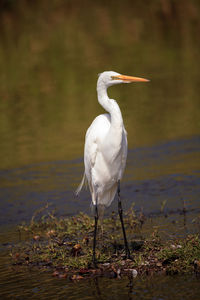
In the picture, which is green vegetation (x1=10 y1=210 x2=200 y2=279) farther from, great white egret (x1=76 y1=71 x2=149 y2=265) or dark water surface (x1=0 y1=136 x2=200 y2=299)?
great white egret (x1=76 y1=71 x2=149 y2=265)

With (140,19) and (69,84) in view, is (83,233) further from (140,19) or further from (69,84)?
(140,19)

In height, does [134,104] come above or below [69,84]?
below

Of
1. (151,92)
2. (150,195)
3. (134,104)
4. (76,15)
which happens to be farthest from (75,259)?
(76,15)

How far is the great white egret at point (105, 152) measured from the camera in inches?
227

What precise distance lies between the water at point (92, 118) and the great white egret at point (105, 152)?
842mm

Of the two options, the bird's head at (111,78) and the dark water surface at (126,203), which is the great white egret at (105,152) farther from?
the dark water surface at (126,203)

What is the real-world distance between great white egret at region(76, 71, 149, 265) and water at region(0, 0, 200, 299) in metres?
0.84

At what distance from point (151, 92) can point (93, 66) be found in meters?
4.03

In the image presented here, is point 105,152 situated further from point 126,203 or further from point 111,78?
point 126,203

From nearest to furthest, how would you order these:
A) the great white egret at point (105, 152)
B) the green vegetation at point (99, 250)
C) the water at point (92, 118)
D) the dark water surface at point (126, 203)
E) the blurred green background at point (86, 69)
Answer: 1. the dark water surface at point (126, 203)
2. the green vegetation at point (99, 250)
3. the great white egret at point (105, 152)
4. the water at point (92, 118)
5. the blurred green background at point (86, 69)

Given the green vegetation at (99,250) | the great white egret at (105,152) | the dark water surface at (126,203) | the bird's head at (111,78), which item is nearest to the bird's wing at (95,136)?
the great white egret at (105,152)

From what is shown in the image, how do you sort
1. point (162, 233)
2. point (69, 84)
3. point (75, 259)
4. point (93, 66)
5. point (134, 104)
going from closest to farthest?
1. point (75, 259)
2. point (162, 233)
3. point (134, 104)
4. point (69, 84)
5. point (93, 66)

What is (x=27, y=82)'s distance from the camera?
56.8ft

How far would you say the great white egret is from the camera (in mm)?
5762
